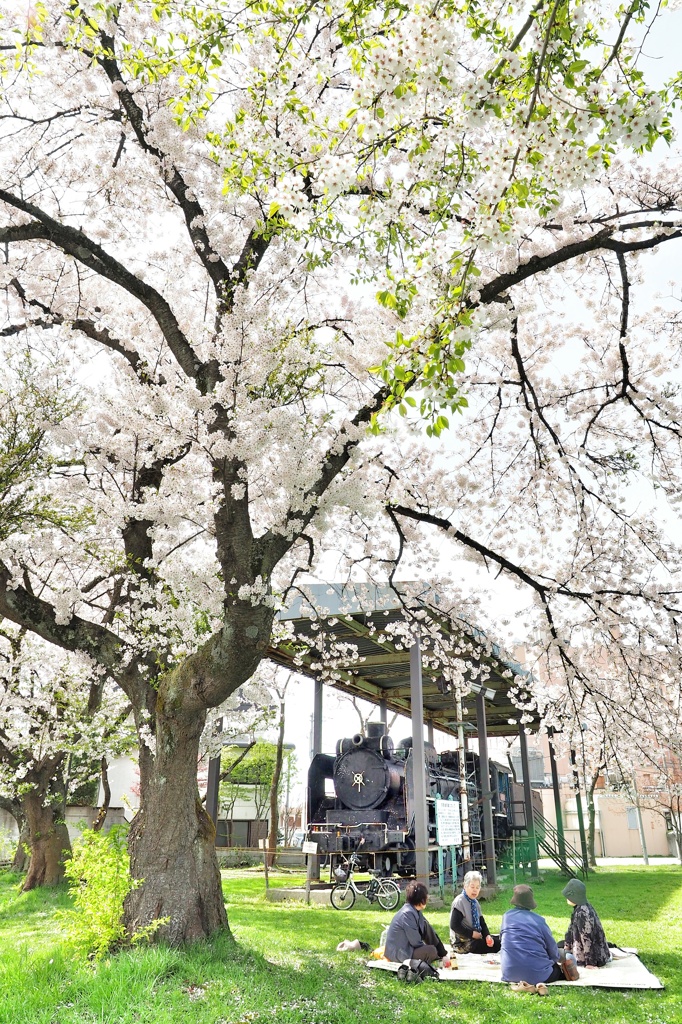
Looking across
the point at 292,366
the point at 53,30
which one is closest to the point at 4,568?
the point at 292,366

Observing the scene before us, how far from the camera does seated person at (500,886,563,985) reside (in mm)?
5797

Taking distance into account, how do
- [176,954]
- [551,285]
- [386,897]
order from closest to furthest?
1. [176,954]
2. [551,285]
3. [386,897]

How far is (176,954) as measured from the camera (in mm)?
5777

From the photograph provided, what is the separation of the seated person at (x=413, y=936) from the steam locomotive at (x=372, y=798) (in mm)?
5441

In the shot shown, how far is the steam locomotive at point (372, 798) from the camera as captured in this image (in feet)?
41.8

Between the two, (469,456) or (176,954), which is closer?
(176,954)

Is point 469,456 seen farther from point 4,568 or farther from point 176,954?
point 176,954

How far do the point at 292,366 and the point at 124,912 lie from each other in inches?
197

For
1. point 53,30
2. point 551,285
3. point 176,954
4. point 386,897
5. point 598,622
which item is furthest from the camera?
point 386,897

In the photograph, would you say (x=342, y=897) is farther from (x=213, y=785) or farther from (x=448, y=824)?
(x=213, y=785)

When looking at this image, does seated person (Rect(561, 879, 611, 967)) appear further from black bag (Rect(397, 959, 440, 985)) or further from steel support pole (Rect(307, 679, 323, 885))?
steel support pole (Rect(307, 679, 323, 885))

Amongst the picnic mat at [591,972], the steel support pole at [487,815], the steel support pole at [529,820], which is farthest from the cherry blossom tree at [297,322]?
the steel support pole at [529,820]

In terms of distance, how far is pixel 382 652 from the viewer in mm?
14531

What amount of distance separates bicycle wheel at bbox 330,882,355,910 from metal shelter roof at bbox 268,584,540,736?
A: 3.25 metres
